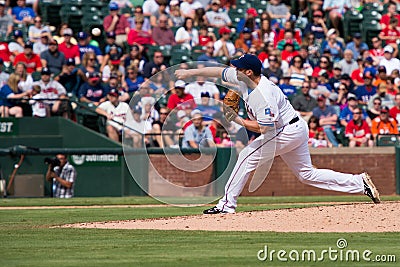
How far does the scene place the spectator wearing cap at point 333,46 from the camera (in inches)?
906

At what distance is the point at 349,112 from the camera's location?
2027cm

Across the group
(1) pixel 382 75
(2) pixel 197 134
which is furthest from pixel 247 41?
(2) pixel 197 134

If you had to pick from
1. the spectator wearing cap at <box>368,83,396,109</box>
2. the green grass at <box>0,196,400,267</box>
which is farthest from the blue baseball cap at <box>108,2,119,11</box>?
the green grass at <box>0,196,400,267</box>

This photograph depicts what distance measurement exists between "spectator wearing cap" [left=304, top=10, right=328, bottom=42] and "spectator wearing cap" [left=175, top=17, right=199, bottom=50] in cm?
308

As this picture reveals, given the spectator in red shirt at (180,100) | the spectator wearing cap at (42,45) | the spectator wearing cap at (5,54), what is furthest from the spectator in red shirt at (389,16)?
the spectator wearing cap at (5,54)

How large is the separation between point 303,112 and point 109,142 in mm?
4202

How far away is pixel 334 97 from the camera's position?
68.6 ft

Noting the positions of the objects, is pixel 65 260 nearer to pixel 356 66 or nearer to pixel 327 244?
pixel 327 244

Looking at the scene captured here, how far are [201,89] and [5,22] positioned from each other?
4.77m

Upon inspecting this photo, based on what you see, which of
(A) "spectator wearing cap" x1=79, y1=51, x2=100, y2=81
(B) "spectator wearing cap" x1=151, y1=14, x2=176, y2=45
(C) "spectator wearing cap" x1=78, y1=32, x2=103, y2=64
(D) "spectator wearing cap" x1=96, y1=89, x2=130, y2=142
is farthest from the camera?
(B) "spectator wearing cap" x1=151, y1=14, x2=176, y2=45

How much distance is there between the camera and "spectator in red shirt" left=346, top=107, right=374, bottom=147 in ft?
64.7

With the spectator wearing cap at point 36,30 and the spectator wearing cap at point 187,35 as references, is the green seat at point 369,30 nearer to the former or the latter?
the spectator wearing cap at point 187,35

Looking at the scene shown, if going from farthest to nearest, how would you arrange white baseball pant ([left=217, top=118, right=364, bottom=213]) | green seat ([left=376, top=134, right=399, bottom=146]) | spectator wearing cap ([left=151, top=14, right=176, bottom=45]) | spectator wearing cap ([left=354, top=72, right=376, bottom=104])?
1. spectator wearing cap ([left=151, top=14, right=176, bottom=45])
2. spectator wearing cap ([left=354, top=72, right=376, bottom=104])
3. green seat ([left=376, top=134, right=399, bottom=146])
4. white baseball pant ([left=217, top=118, right=364, bottom=213])

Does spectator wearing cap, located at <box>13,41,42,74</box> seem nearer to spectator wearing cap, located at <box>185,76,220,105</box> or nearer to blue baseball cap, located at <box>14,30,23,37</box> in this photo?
blue baseball cap, located at <box>14,30,23,37</box>
